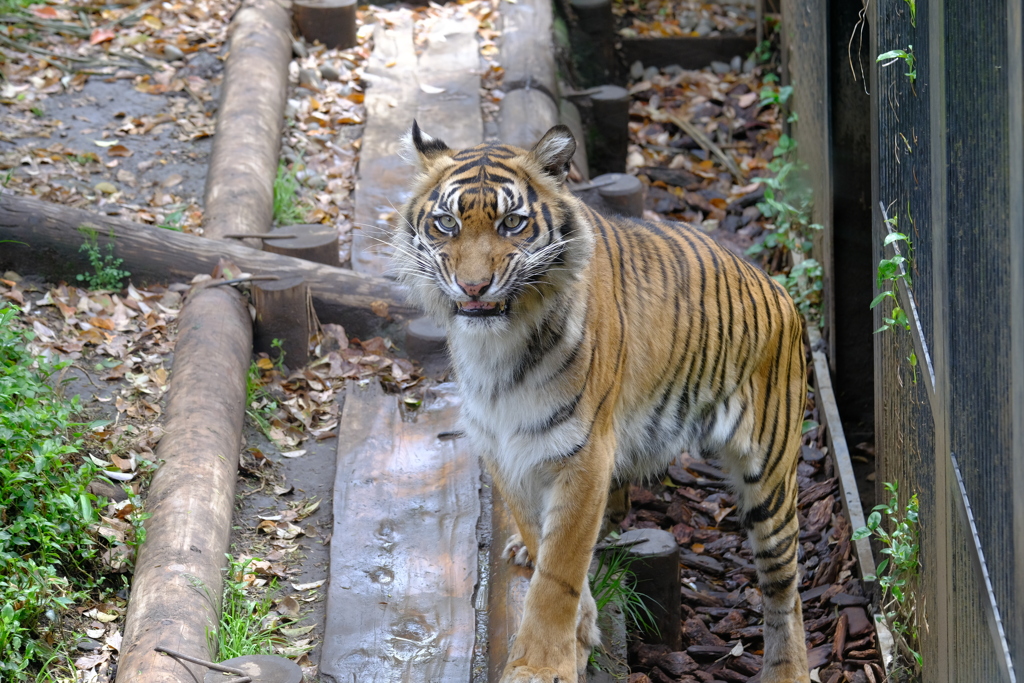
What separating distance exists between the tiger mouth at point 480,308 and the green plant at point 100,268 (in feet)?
8.71

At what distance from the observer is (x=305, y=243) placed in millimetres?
5539

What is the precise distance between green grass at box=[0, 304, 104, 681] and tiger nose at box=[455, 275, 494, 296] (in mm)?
1580

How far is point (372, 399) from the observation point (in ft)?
16.6

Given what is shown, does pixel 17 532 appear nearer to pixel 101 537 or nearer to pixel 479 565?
pixel 101 537

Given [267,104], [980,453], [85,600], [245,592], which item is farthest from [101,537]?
[267,104]

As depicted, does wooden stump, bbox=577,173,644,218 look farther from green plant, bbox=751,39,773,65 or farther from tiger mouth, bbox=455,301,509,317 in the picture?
green plant, bbox=751,39,773,65

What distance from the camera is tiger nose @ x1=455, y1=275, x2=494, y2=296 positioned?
3096 mm

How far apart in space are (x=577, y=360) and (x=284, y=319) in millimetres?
2298

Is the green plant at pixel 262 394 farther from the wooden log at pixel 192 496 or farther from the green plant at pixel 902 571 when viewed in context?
the green plant at pixel 902 571

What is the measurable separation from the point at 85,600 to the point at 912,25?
3319 mm

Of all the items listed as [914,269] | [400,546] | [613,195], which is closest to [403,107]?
[613,195]

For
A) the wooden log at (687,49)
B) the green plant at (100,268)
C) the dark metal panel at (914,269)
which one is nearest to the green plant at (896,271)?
the dark metal panel at (914,269)

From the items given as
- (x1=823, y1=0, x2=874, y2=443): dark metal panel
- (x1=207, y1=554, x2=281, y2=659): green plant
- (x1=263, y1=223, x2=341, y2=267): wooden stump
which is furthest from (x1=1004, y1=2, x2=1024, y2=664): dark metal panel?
(x1=263, y1=223, x2=341, y2=267): wooden stump

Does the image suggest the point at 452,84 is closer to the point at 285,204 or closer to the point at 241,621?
the point at 285,204
